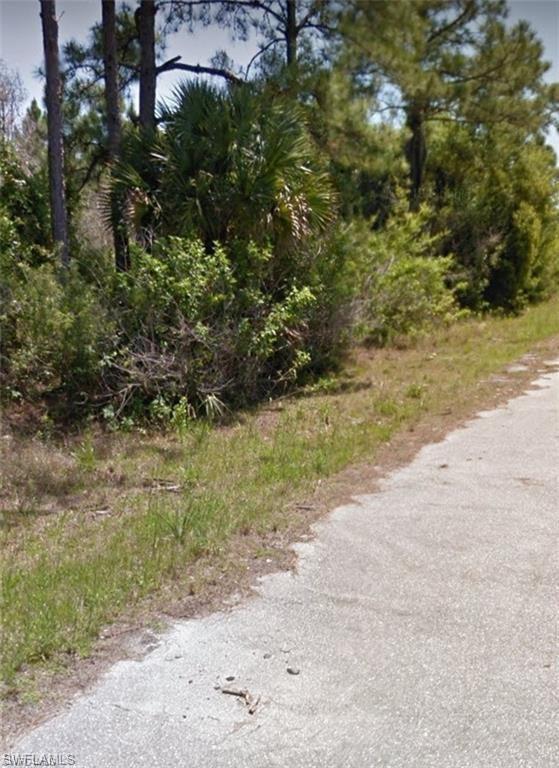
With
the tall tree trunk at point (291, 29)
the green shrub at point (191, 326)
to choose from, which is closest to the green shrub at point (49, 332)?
the green shrub at point (191, 326)

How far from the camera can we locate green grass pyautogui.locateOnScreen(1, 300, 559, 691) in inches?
Result: 117

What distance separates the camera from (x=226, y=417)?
743 cm

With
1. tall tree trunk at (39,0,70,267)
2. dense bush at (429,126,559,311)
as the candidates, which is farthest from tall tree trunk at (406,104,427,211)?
tall tree trunk at (39,0,70,267)

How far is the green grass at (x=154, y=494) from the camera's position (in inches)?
117

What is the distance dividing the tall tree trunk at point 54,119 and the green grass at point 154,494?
343 cm

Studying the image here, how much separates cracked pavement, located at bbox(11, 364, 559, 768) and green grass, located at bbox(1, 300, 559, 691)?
0.42m

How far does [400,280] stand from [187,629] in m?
9.39

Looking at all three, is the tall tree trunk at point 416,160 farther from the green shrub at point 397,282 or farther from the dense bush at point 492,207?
the green shrub at point 397,282

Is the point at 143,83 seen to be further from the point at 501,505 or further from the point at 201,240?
the point at 501,505

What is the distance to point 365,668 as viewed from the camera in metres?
2.54

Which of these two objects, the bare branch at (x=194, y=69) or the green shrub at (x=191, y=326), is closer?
the green shrub at (x=191, y=326)

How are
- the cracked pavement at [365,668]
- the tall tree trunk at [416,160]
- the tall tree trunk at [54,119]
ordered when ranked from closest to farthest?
the cracked pavement at [365,668] < the tall tree trunk at [54,119] < the tall tree trunk at [416,160]

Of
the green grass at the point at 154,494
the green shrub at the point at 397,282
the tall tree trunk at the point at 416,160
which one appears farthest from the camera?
the tall tree trunk at the point at 416,160

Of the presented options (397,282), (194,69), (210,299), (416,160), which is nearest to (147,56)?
(194,69)
